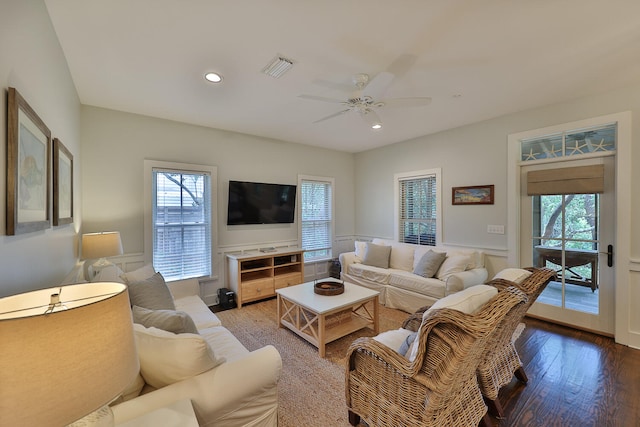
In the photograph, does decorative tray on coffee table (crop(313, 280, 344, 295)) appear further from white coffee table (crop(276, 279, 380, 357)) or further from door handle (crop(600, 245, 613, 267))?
door handle (crop(600, 245, 613, 267))

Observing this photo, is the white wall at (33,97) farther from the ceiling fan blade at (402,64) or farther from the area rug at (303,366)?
the ceiling fan blade at (402,64)

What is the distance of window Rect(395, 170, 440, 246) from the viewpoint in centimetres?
446

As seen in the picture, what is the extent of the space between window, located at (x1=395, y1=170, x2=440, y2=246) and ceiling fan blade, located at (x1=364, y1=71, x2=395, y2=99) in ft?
8.19

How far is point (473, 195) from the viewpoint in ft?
12.9

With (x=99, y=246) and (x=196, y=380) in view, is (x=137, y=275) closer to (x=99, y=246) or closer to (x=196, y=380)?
(x=99, y=246)

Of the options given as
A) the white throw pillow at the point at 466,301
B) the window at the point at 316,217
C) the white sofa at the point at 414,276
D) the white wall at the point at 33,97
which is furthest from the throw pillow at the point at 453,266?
the white wall at the point at 33,97

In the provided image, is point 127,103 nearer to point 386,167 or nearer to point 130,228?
point 130,228

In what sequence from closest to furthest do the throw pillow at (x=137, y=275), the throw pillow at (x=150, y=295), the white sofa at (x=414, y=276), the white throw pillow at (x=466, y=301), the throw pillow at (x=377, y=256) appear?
the white throw pillow at (x=466, y=301)
the throw pillow at (x=150, y=295)
the throw pillow at (x=137, y=275)
the white sofa at (x=414, y=276)
the throw pillow at (x=377, y=256)

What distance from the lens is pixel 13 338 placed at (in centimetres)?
51

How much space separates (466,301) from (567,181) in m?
2.81

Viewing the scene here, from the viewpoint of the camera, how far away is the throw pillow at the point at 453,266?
3529 millimetres

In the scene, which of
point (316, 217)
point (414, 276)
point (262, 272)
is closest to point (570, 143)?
point (414, 276)

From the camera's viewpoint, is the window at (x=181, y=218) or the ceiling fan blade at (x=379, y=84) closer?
the ceiling fan blade at (x=379, y=84)

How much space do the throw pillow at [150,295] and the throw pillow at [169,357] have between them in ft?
2.67
